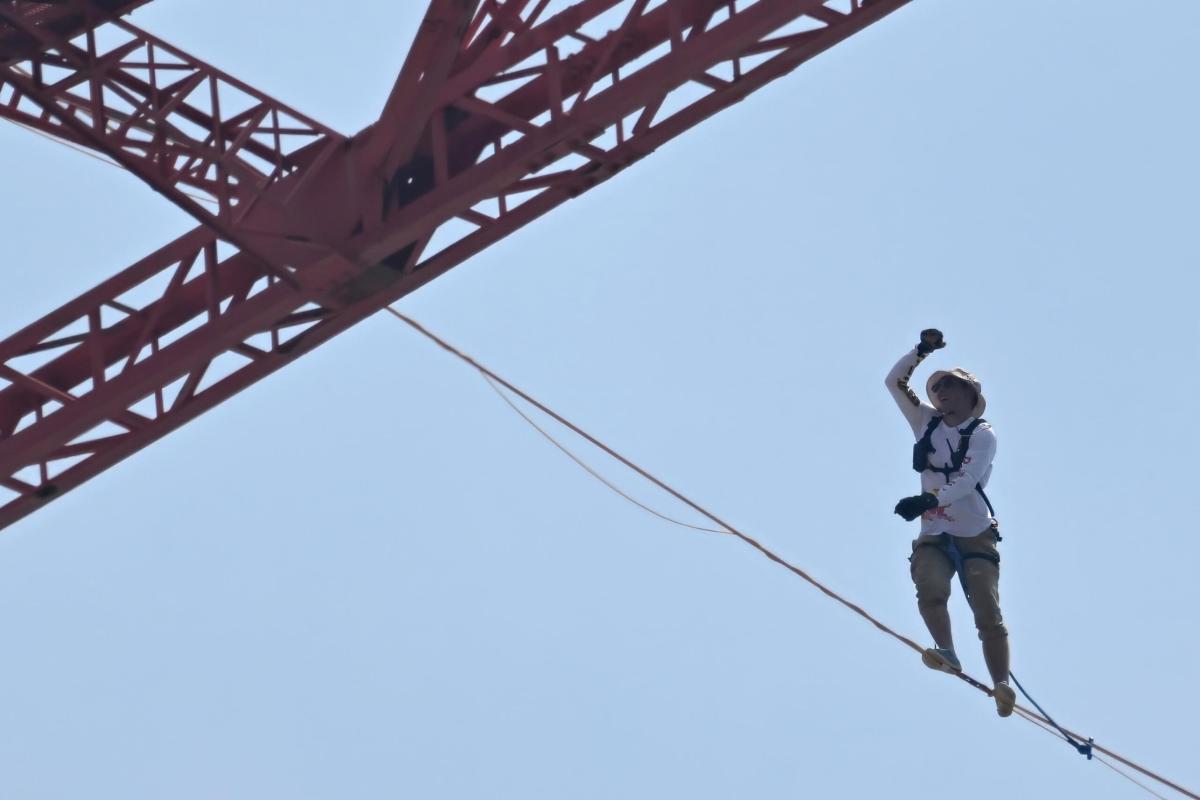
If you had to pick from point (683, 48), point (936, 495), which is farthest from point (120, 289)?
point (936, 495)

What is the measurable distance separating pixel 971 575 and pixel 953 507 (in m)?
0.50

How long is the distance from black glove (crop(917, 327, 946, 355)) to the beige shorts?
4.37ft

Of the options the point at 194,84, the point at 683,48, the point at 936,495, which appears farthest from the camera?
the point at 936,495

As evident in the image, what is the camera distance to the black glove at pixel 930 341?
17.3 meters

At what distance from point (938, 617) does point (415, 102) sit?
5335 mm

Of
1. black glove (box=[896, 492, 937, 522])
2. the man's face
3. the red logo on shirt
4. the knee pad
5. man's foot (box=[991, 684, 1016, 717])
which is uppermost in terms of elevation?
the man's face

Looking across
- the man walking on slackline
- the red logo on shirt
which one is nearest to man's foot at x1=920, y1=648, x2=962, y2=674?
the man walking on slackline

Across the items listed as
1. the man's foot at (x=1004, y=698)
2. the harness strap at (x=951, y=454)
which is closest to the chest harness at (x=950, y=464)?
the harness strap at (x=951, y=454)

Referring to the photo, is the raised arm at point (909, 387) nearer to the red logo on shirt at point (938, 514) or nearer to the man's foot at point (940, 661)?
the red logo on shirt at point (938, 514)

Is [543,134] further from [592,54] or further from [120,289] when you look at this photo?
[120,289]

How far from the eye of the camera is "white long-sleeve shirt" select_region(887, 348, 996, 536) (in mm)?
16797

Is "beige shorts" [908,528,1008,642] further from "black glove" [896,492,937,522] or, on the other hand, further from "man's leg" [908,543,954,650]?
"black glove" [896,492,937,522]

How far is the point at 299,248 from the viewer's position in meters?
14.8

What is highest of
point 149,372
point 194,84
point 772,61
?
point 772,61
